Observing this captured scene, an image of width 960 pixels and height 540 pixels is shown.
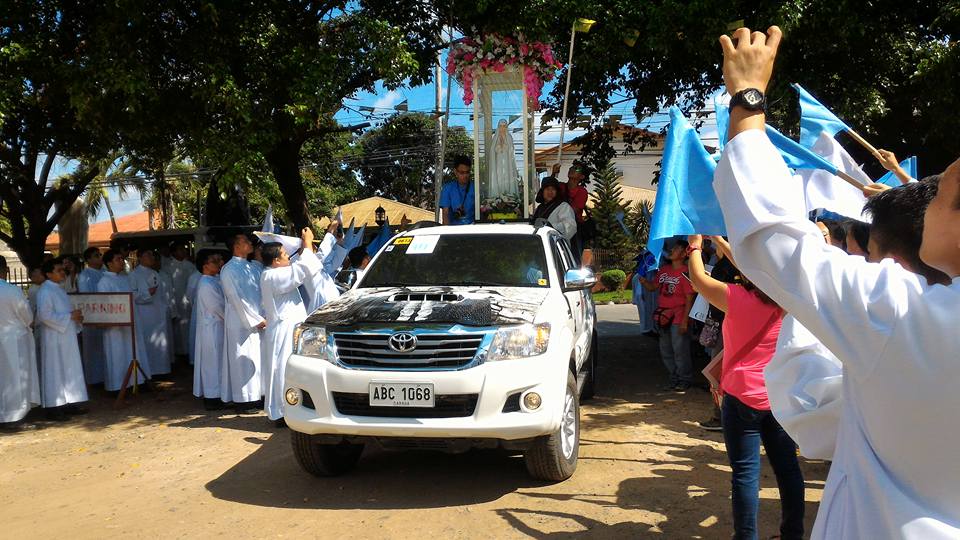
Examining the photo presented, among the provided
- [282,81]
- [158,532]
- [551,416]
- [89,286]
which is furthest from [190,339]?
[551,416]

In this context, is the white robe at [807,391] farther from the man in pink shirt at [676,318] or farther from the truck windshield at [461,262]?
the man in pink shirt at [676,318]

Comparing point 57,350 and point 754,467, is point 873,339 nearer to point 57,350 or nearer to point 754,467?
point 754,467

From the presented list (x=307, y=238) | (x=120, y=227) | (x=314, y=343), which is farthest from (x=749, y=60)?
(x=120, y=227)

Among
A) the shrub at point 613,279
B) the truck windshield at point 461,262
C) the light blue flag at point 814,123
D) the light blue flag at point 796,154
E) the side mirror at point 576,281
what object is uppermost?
the light blue flag at point 814,123

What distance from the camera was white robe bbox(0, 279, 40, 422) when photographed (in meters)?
8.23

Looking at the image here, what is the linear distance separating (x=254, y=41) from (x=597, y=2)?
14.6ft

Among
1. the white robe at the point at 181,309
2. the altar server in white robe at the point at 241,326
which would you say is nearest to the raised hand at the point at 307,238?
the altar server in white robe at the point at 241,326

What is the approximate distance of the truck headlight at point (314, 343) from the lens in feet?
18.0

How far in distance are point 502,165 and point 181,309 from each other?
6.47 meters

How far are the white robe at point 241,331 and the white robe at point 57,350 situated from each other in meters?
1.81

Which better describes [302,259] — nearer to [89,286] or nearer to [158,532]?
[158,532]

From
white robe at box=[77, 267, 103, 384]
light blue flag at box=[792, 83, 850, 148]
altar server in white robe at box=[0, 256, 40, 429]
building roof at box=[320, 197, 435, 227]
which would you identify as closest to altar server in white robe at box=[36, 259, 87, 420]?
altar server in white robe at box=[0, 256, 40, 429]

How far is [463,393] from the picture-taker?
512 cm

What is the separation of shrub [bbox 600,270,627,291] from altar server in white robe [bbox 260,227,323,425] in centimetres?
2083
